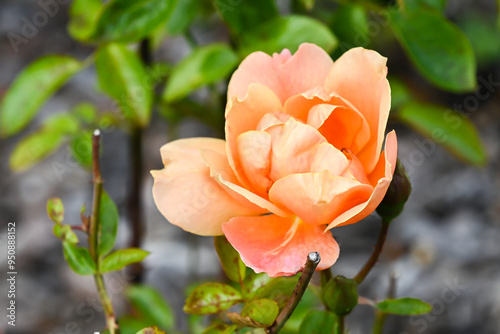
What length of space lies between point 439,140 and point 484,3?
136 centimetres

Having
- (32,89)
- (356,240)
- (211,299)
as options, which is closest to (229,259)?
(211,299)

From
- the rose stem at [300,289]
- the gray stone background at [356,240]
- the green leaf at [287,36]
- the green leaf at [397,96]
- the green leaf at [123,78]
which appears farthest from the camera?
the gray stone background at [356,240]

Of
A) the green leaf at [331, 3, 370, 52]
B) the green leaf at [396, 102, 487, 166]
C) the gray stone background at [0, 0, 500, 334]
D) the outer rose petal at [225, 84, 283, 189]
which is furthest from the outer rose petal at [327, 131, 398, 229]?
the gray stone background at [0, 0, 500, 334]

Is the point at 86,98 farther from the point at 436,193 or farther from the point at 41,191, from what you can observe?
the point at 436,193

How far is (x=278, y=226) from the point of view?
503 mm

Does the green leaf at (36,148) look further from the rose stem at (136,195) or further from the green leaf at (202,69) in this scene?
the green leaf at (202,69)

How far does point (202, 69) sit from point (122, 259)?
38 cm

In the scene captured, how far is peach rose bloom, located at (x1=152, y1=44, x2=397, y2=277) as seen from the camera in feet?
1.48

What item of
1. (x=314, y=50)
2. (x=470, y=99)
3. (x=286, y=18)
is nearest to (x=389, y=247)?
(x=470, y=99)

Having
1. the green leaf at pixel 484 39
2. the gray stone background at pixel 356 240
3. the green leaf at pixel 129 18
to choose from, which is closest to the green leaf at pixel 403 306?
the green leaf at pixel 129 18

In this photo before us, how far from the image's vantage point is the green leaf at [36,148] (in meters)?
1.12

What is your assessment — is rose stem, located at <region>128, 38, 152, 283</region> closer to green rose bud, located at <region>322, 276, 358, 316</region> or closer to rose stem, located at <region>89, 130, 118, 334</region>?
rose stem, located at <region>89, 130, 118, 334</region>

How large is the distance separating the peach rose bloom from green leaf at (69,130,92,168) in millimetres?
570

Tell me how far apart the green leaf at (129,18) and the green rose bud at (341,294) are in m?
0.45
